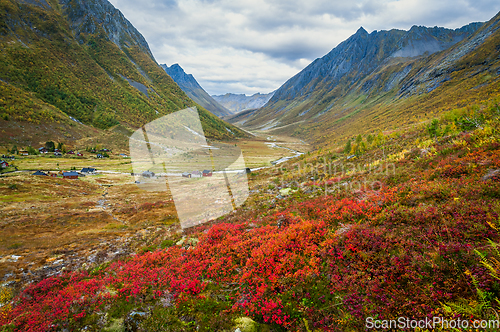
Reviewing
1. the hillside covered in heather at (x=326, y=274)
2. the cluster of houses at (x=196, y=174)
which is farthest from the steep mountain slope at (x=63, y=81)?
the hillside covered in heather at (x=326, y=274)

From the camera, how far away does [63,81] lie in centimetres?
12412

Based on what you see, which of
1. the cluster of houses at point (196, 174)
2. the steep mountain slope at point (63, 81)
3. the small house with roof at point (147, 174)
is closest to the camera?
the small house with roof at point (147, 174)

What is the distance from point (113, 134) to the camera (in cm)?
11262

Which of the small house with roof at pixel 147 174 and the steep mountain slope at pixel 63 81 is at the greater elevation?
the steep mountain slope at pixel 63 81

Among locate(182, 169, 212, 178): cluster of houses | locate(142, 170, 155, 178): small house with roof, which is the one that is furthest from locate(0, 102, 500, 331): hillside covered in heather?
locate(142, 170, 155, 178): small house with roof

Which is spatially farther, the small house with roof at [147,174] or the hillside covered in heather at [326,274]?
the small house with roof at [147,174]

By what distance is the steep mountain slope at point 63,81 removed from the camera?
91812 mm

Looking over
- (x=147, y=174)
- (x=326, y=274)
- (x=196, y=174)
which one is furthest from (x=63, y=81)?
(x=326, y=274)

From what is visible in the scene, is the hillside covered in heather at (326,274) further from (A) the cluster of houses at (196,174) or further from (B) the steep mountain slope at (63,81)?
(B) the steep mountain slope at (63,81)

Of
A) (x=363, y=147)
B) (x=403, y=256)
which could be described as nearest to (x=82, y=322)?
(x=403, y=256)

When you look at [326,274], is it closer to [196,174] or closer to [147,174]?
[196,174]

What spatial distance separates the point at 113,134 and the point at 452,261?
140 m

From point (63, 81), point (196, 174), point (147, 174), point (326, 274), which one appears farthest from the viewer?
point (63, 81)

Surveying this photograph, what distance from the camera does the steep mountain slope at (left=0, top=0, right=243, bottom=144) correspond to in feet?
301
